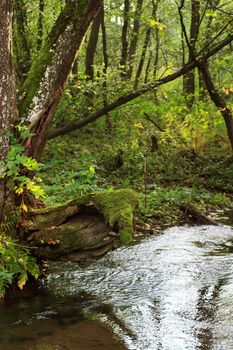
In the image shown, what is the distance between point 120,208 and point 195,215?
15.7 ft

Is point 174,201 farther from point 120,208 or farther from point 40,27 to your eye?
point 40,27

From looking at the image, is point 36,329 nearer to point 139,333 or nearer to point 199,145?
point 139,333

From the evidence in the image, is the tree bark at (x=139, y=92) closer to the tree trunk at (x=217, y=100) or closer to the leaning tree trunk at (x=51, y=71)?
the tree trunk at (x=217, y=100)

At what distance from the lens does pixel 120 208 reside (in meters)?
5.54

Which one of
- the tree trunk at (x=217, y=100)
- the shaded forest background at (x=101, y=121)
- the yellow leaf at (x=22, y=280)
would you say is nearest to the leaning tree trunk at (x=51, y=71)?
the shaded forest background at (x=101, y=121)

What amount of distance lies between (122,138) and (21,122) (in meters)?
10.1

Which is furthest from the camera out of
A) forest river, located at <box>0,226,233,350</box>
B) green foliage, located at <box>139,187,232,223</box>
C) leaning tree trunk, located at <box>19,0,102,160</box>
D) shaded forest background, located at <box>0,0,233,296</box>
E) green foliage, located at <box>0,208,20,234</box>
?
green foliage, located at <box>139,187,232,223</box>

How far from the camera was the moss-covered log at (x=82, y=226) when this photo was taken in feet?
17.9

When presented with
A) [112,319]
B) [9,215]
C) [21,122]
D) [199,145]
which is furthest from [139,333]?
[199,145]

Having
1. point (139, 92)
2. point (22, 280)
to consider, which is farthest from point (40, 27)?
point (22, 280)

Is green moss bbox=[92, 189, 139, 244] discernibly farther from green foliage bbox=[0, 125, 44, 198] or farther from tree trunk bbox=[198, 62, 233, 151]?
tree trunk bbox=[198, 62, 233, 151]

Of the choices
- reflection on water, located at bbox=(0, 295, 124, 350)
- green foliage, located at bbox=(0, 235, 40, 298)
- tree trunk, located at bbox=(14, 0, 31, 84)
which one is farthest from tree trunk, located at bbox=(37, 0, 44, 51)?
reflection on water, located at bbox=(0, 295, 124, 350)

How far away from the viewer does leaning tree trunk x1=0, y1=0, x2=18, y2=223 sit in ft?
17.3

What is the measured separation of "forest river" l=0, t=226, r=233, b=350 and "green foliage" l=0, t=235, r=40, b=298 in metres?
0.35
